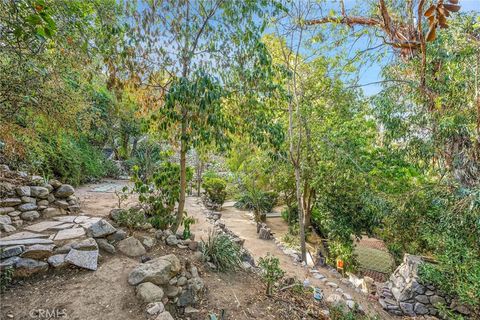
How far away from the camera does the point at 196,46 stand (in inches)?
122

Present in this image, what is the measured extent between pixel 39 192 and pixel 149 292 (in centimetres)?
252

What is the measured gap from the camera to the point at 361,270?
6.66 metres

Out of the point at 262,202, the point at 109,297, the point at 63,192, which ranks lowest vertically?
the point at 262,202

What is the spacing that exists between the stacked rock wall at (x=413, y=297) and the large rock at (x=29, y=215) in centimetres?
605

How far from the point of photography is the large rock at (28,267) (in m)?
2.13

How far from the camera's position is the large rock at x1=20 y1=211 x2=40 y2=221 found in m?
3.11

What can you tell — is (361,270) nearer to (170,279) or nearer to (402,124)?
(402,124)

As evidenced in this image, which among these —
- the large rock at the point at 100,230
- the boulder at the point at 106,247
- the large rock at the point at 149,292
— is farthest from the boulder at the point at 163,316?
the large rock at the point at 100,230

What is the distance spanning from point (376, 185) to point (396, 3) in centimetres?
382

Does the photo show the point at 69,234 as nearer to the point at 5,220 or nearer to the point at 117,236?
the point at 117,236

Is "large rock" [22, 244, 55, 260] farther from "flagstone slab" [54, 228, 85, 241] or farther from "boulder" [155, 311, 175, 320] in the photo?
"boulder" [155, 311, 175, 320]

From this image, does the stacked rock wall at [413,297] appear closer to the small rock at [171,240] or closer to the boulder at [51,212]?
the small rock at [171,240]

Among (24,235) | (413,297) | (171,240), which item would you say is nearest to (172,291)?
(171,240)

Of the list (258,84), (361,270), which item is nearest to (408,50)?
(258,84)
